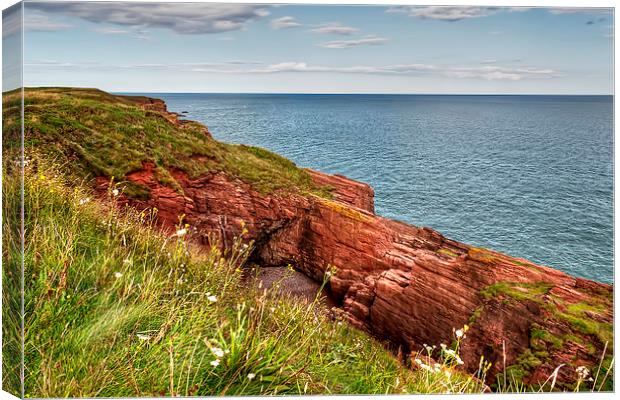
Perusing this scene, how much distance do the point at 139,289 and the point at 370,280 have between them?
116 inches

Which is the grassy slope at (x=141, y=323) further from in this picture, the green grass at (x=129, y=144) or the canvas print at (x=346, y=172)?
the green grass at (x=129, y=144)

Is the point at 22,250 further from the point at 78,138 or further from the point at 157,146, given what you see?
the point at 157,146

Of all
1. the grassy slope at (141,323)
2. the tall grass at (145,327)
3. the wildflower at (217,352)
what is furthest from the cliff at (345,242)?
the wildflower at (217,352)

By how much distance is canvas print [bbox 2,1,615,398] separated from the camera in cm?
490

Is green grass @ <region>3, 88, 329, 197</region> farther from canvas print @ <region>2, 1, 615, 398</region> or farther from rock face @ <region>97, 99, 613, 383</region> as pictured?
rock face @ <region>97, 99, 613, 383</region>

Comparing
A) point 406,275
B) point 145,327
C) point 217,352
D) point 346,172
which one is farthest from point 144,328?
point 346,172

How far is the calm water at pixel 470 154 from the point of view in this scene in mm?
5805

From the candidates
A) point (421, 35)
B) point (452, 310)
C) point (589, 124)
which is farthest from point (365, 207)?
point (589, 124)

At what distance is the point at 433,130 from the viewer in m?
6.84

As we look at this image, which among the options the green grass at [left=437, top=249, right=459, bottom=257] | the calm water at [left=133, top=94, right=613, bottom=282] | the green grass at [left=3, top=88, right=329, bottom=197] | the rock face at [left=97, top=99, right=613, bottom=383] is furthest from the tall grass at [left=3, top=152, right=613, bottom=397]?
the calm water at [left=133, top=94, right=613, bottom=282]

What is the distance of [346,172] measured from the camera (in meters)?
6.82

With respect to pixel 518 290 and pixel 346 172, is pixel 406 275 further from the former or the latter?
pixel 346 172

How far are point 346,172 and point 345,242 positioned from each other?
0.82 meters

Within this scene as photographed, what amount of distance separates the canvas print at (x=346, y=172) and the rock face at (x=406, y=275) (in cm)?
2
